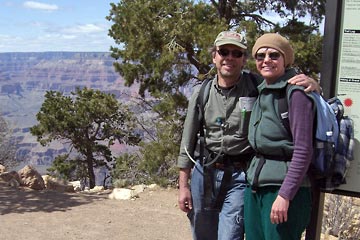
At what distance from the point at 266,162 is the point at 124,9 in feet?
30.1

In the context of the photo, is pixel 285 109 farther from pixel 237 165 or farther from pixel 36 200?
pixel 36 200

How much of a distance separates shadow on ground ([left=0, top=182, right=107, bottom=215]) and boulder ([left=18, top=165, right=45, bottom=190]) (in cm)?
Answer: 33

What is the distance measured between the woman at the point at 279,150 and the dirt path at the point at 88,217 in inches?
134

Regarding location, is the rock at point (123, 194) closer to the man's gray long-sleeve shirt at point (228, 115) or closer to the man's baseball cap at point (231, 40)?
the man's gray long-sleeve shirt at point (228, 115)

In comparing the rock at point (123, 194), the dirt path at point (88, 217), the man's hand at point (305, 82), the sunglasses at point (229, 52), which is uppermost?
the sunglasses at point (229, 52)

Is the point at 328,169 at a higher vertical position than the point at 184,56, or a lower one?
lower

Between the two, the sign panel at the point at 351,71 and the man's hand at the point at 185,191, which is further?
the man's hand at the point at 185,191

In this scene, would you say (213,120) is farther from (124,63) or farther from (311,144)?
(124,63)

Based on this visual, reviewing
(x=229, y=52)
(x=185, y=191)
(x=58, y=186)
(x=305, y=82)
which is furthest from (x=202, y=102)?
(x=58, y=186)

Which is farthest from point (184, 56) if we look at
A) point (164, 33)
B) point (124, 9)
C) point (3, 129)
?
point (3, 129)

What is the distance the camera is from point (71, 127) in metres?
18.0

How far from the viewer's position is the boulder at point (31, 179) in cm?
844

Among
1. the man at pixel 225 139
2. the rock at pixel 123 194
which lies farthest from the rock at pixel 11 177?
the man at pixel 225 139

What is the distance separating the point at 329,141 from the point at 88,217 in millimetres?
4650
